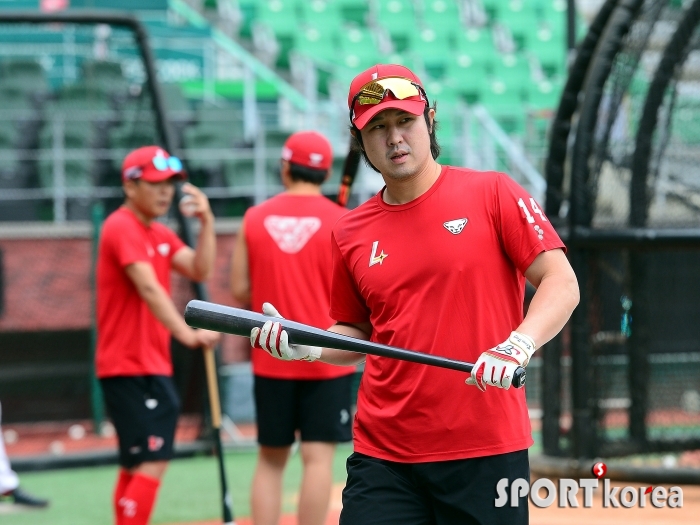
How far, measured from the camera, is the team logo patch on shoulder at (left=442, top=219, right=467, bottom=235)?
10.3 feet

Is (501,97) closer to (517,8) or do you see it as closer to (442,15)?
(442,15)

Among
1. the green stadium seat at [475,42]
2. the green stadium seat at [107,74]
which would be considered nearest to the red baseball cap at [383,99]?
the green stadium seat at [107,74]

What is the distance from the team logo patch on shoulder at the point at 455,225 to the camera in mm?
3131

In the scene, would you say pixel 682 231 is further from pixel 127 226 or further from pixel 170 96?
pixel 170 96

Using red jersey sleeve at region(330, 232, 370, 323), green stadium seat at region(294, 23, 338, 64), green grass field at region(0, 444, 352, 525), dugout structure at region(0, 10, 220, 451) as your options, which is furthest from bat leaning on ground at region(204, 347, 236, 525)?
green stadium seat at region(294, 23, 338, 64)

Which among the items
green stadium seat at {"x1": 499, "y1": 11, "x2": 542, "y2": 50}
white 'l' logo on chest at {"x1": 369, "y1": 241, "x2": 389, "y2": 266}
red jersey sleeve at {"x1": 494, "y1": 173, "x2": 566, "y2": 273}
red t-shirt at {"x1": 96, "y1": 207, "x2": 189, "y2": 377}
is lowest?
red t-shirt at {"x1": 96, "y1": 207, "x2": 189, "y2": 377}

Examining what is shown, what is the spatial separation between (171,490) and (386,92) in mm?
4942

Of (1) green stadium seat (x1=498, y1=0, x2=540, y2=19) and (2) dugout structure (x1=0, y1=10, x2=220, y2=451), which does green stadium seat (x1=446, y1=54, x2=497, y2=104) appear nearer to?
(1) green stadium seat (x1=498, y1=0, x2=540, y2=19)

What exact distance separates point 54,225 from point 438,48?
9.30m

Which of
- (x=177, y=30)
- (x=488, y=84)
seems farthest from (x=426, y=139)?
(x=488, y=84)

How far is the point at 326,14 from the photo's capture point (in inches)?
678

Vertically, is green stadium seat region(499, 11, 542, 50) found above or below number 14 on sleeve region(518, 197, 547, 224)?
above

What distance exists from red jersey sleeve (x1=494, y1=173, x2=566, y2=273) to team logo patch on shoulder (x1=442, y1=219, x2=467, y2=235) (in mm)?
103

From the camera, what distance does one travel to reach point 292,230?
216 inches
